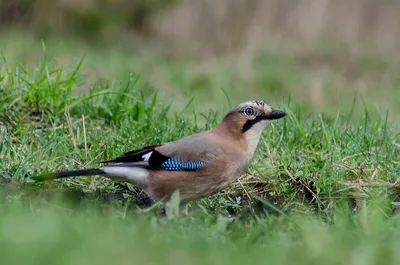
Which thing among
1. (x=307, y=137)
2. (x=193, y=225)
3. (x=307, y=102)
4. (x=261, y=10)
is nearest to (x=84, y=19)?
(x=261, y=10)

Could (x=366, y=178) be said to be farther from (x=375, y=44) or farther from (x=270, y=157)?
(x=375, y=44)

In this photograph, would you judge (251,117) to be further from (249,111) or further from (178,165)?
(178,165)

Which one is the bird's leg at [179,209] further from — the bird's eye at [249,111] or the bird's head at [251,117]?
the bird's eye at [249,111]

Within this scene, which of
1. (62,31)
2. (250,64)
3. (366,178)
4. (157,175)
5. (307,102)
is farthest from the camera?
(62,31)

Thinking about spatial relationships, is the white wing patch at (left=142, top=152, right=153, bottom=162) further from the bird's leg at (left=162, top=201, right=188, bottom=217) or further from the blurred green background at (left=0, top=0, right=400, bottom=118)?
the blurred green background at (left=0, top=0, right=400, bottom=118)

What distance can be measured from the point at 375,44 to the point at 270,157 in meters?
9.72

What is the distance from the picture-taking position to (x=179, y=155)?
5.45m

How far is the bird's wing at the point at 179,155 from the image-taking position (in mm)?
5391

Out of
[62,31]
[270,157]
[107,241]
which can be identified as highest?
[107,241]

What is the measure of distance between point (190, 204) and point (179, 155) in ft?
1.62

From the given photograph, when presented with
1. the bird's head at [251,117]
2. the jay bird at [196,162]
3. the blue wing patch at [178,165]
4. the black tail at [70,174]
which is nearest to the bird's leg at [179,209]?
the jay bird at [196,162]

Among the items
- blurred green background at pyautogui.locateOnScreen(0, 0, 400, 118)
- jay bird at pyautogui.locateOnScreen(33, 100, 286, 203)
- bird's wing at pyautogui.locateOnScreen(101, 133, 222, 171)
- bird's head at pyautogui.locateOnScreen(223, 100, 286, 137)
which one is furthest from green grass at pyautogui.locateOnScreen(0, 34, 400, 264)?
blurred green background at pyautogui.locateOnScreen(0, 0, 400, 118)

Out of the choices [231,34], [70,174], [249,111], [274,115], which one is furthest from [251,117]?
[231,34]

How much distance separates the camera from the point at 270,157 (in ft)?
20.5
